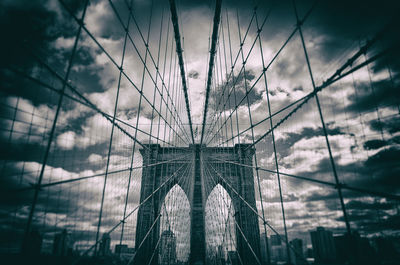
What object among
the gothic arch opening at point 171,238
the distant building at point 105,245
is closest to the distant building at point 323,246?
the distant building at point 105,245

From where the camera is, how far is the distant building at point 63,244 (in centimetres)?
134

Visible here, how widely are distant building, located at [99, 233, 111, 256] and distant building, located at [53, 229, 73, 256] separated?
0.52 m

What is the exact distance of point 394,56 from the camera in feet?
3.43

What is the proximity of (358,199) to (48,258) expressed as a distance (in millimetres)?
2020

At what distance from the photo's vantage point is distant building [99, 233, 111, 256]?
2.00 m

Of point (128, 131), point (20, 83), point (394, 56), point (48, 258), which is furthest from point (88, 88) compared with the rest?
point (394, 56)

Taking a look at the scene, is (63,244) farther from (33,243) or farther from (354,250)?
(354,250)

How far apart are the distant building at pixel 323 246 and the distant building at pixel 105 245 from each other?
1961 millimetres

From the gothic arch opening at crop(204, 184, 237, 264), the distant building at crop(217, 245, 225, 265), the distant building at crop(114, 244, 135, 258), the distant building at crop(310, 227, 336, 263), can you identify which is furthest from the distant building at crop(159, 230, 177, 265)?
the distant building at crop(310, 227, 336, 263)

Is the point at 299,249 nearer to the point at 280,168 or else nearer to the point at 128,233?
the point at 280,168

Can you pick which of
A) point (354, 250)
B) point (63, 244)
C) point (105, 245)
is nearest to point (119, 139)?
point (105, 245)

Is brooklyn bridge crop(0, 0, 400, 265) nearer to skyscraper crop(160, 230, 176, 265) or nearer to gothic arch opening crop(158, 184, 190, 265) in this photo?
gothic arch opening crop(158, 184, 190, 265)

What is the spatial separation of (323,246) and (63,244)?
1.85 m

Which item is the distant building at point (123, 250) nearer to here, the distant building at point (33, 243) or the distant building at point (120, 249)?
the distant building at point (120, 249)
